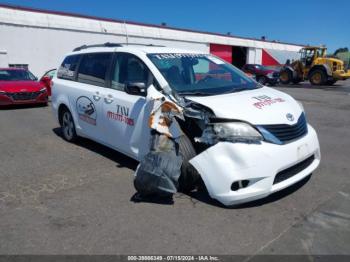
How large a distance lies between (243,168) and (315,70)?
2268 cm

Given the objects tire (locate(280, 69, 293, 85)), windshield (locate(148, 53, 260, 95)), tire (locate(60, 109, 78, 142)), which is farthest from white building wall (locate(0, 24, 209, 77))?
windshield (locate(148, 53, 260, 95))

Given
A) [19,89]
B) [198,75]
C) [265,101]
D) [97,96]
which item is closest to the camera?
[265,101]

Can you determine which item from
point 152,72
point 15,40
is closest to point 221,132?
point 152,72

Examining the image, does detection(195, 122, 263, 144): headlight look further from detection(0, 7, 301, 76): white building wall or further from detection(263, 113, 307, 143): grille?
detection(0, 7, 301, 76): white building wall

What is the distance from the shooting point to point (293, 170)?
12.9 ft

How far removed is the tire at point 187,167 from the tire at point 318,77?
2195 centimetres

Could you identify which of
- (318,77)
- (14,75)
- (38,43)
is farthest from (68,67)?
(318,77)

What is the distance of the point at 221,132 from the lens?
3672 millimetres

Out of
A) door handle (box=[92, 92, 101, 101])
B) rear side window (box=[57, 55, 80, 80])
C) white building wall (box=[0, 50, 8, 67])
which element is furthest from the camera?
white building wall (box=[0, 50, 8, 67])

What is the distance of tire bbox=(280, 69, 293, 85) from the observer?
25125 millimetres

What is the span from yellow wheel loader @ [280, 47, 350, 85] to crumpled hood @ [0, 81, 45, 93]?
18.6 m

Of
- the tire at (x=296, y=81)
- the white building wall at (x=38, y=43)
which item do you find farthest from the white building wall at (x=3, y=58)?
the tire at (x=296, y=81)

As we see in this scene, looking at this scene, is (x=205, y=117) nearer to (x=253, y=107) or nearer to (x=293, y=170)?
(x=253, y=107)

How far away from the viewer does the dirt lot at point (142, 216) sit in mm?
3127
